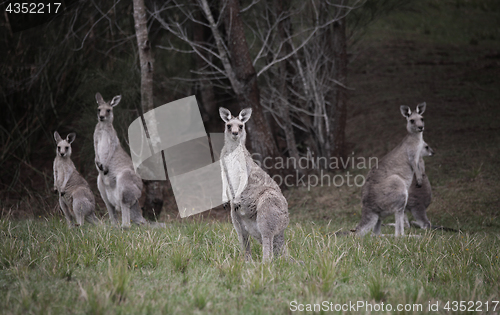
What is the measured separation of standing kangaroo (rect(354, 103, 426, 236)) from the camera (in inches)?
257

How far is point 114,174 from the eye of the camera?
6961 millimetres

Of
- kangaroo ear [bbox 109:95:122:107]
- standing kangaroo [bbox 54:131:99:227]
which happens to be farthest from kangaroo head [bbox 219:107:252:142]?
standing kangaroo [bbox 54:131:99:227]

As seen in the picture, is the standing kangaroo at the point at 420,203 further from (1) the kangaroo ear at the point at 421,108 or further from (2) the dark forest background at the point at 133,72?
(2) the dark forest background at the point at 133,72

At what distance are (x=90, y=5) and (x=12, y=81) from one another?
287cm

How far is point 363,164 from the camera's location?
11469mm

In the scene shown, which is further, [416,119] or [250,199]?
[416,119]

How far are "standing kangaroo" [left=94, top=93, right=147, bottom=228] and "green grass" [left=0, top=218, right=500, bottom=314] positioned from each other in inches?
59.0

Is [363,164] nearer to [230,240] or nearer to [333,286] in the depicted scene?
[230,240]

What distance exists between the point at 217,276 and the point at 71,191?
3705 millimetres

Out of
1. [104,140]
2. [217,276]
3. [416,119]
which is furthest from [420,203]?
[104,140]

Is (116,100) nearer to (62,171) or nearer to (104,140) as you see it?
(104,140)

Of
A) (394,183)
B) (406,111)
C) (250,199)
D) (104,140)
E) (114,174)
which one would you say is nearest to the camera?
(250,199)

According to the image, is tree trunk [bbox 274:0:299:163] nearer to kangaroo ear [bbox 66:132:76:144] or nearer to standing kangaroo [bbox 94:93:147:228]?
standing kangaroo [bbox 94:93:147:228]

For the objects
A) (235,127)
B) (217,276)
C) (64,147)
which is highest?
(235,127)
